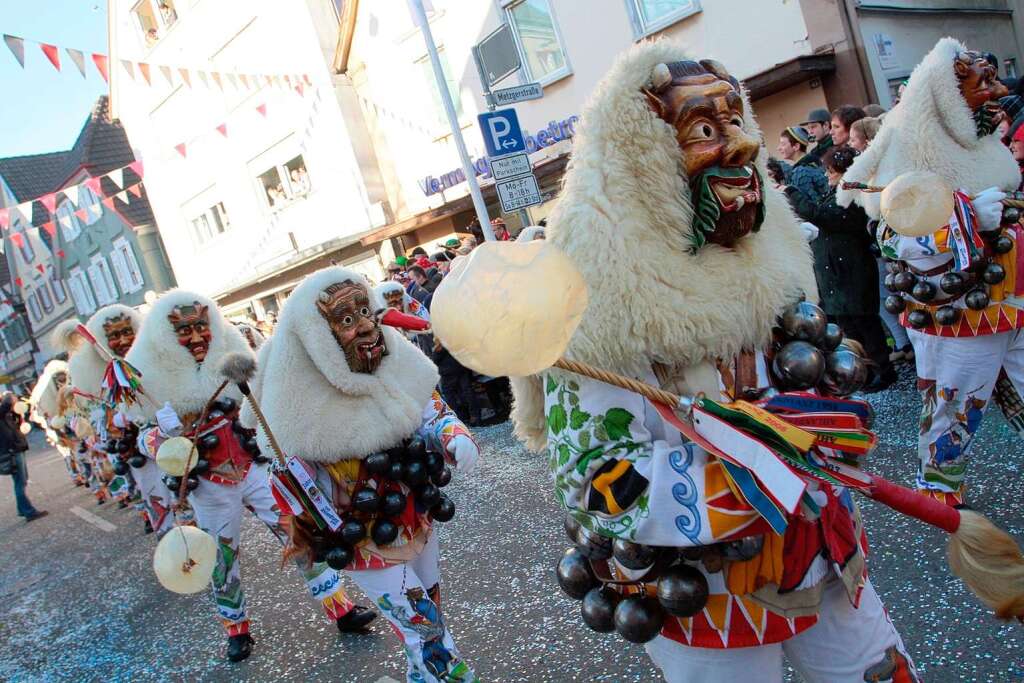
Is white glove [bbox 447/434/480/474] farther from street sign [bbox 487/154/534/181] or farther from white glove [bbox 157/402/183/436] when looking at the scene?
street sign [bbox 487/154/534/181]

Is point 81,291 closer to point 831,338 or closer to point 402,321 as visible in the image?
point 402,321

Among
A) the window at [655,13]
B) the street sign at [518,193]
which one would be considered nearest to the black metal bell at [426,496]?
the street sign at [518,193]

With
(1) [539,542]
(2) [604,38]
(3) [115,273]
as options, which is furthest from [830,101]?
(3) [115,273]

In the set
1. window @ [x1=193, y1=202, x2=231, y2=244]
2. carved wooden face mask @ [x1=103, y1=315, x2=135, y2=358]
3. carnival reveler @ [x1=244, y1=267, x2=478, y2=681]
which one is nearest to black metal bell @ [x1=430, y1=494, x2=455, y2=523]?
carnival reveler @ [x1=244, y1=267, x2=478, y2=681]

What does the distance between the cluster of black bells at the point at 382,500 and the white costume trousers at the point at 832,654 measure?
1.40 metres

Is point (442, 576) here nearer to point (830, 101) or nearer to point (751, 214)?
point (751, 214)

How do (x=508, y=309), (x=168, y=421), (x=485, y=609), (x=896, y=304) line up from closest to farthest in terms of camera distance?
(x=508, y=309) < (x=896, y=304) < (x=485, y=609) < (x=168, y=421)

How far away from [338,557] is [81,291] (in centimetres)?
3173

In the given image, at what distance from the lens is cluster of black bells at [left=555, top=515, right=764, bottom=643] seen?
4.82 ft

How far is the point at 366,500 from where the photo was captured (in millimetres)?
2695

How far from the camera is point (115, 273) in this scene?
2653 centimetres

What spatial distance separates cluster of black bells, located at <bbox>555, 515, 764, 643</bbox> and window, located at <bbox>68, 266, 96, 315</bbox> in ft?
105

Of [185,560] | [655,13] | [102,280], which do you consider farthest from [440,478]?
[102,280]

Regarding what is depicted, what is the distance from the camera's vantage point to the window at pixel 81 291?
28781 mm
